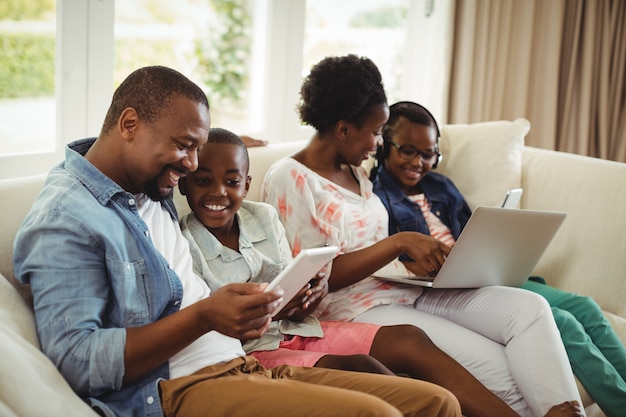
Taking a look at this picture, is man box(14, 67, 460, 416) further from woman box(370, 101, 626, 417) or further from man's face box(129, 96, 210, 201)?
Answer: woman box(370, 101, 626, 417)

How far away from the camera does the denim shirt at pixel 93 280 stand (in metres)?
1.25

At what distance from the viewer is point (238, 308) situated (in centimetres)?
128

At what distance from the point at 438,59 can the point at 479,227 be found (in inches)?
67.1

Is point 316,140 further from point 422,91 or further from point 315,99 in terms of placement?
point 422,91

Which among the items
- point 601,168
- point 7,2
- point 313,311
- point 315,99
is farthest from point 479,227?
point 7,2

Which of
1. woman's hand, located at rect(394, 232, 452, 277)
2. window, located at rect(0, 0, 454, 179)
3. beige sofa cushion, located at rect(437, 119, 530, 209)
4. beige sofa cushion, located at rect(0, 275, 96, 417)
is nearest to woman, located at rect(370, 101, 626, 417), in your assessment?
beige sofa cushion, located at rect(437, 119, 530, 209)

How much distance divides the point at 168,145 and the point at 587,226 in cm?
159

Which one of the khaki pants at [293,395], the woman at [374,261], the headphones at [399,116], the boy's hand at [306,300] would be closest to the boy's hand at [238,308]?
the khaki pants at [293,395]

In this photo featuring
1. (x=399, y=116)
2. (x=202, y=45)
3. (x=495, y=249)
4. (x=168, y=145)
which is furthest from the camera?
(x=202, y=45)

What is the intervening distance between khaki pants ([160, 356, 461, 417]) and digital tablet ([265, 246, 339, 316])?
171mm

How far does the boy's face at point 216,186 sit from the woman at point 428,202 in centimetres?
70

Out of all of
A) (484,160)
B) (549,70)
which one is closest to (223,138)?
(484,160)

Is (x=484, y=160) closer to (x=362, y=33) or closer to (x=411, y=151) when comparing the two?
(x=411, y=151)

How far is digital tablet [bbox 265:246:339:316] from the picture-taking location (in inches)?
50.7
